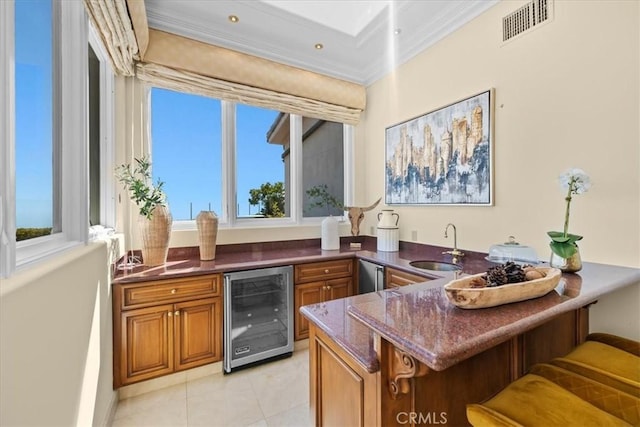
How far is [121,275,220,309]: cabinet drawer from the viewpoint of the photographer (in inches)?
74.1

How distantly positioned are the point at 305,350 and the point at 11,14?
264cm

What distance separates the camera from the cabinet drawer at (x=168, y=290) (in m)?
1.88

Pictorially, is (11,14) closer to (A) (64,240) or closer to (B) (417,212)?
(A) (64,240)

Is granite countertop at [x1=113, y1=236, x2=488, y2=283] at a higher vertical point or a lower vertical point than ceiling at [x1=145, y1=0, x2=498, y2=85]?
lower

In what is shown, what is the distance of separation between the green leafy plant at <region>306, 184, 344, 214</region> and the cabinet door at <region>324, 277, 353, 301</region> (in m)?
0.94

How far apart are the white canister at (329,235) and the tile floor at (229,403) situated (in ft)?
3.86

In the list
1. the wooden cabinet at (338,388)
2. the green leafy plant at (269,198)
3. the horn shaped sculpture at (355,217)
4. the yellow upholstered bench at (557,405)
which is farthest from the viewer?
the horn shaped sculpture at (355,217)

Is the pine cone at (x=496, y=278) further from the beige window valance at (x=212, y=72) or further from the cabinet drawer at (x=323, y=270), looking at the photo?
the beige window valance at (x=212, y=72)

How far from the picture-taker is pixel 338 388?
1.08 m

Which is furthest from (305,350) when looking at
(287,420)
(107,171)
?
(107,171)

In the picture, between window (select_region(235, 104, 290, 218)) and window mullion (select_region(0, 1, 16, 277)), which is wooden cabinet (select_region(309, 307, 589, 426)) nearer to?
window mullion (select_region(0, 1, 16, 277))

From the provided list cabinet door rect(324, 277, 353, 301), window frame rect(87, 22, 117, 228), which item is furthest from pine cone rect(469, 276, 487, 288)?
window frame rect(87, 22, 117, 228)

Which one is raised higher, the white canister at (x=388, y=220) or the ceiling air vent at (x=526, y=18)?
the ceiling air vent at (x=526, y=18)

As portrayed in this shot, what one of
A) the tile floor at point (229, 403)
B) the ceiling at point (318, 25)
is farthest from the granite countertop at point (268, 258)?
the ceiling at point (318, 25)
